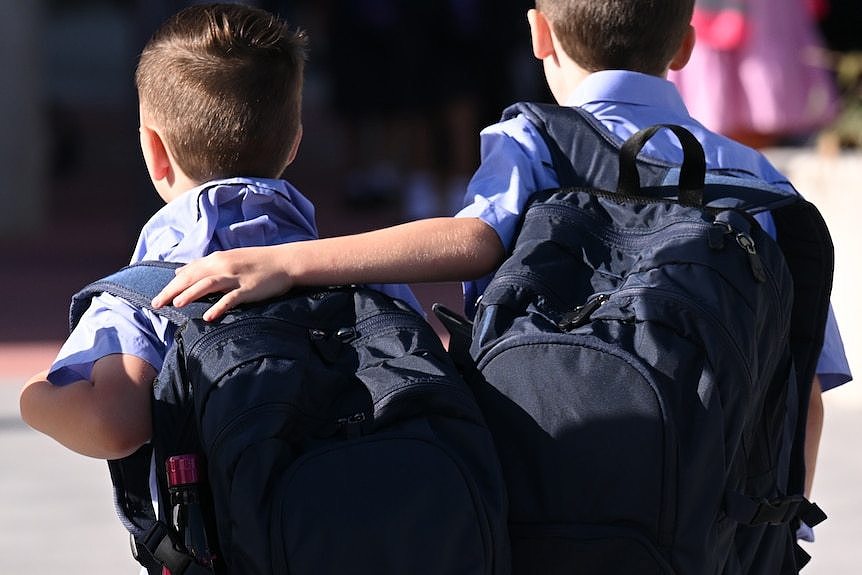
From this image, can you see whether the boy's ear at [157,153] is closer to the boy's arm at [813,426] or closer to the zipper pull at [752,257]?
the zipper pull at [752,257]

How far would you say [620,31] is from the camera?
8.21 feet

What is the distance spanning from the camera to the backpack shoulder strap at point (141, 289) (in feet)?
6.84

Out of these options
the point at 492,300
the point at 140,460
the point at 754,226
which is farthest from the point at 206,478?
the point at 754,226

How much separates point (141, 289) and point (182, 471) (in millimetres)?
326

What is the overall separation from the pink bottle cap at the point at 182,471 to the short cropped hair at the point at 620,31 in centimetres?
103

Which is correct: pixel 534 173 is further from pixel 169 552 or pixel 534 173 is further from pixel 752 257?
pixel 169 552

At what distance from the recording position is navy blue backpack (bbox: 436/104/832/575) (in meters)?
1.99

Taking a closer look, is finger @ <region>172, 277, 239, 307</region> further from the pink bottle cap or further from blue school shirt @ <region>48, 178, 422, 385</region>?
the pink bottle cap

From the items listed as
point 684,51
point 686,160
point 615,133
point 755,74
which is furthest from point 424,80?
point 686,160

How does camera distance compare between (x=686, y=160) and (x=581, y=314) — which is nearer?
(x=581, y=314)

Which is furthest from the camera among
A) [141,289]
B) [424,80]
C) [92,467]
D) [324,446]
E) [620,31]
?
[424,80]

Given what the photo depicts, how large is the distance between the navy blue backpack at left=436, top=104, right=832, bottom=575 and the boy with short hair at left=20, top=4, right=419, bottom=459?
1.07 ft

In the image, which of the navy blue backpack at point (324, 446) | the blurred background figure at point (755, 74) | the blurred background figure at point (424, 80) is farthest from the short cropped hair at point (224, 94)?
the blurred background figure at point (424, 80)

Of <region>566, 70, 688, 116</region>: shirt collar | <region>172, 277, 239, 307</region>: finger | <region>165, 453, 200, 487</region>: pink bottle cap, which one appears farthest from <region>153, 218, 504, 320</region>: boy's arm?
<region>566, 70, 688, 116</region>: shirt collar
